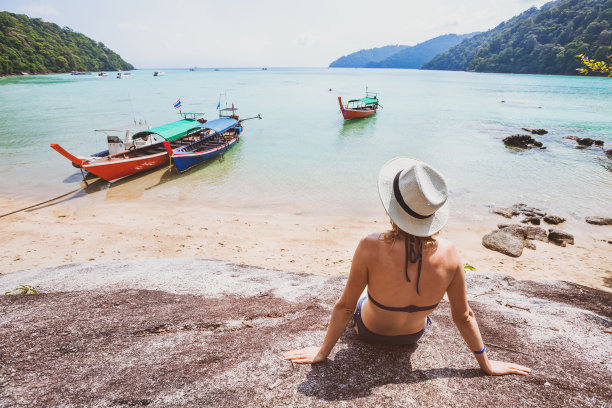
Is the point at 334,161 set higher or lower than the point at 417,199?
lower

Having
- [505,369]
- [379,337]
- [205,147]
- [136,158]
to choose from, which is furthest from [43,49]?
[505,369]

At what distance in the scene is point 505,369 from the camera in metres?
2.31

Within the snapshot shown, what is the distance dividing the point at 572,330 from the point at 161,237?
1016 cm

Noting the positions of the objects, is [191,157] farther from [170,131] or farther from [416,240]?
[416,240]

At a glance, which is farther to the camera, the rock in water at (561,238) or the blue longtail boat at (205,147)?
the blue longtail boat at (205,147)

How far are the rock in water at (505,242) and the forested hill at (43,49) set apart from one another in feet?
389

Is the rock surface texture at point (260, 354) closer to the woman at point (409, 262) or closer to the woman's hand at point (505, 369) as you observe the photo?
the woman's hand at point (505, 369)

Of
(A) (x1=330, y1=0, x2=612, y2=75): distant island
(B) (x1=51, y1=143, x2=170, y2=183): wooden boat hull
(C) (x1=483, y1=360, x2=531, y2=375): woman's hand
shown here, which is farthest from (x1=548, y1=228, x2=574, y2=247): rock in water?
(A) (x1=330, y1=0, x2=612, y2=75): distant island

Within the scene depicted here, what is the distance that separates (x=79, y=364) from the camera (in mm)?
2416

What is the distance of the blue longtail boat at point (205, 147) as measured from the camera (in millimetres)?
15870

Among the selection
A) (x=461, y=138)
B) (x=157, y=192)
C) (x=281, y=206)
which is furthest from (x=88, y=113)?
(x=461, y=138)

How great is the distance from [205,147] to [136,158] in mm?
4937

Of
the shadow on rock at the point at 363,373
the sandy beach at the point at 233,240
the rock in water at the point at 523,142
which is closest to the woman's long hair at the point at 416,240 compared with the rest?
the shadow on rock at the point at 363,373

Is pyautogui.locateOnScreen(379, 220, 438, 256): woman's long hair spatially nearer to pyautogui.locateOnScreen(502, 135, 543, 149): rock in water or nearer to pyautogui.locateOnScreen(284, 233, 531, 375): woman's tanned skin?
pyautogui.locateOnScreen(284, 233, 531, 375): woman's tanned skin
